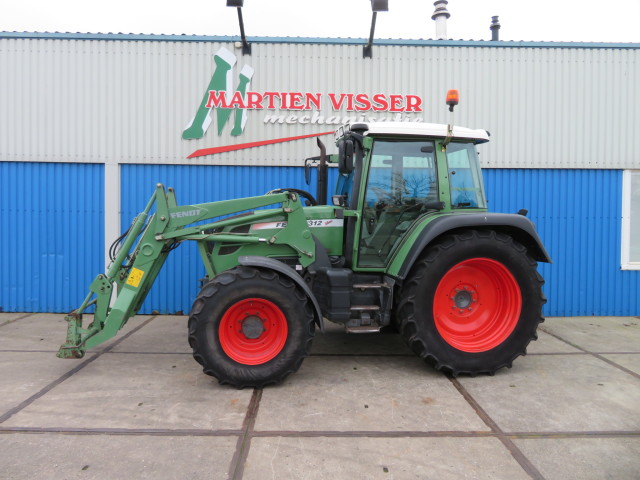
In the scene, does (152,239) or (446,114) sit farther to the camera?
(446,114)

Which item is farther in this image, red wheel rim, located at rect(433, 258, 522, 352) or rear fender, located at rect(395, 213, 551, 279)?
red wheel rim, located at rect(433, 258, 522, 352)

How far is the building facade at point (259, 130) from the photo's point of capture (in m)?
6.70

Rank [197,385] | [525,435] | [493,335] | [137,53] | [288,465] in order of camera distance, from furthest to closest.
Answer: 1. [137,53]
2. [493,335]
3. [197,385]
4. [525,435]
5. [288,465]

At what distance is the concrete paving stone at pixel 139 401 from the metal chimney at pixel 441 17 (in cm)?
626

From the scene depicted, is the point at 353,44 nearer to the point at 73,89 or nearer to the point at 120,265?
the point at 73,89

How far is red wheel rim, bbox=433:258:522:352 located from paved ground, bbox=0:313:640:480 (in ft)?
1.35

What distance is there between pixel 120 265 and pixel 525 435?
368 cm

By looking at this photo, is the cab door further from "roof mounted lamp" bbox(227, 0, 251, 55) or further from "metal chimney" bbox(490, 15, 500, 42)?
"metal chimney" bbox(490, 15, 500, 42)

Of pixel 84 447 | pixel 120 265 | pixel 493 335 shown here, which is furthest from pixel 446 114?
pixel 84 447

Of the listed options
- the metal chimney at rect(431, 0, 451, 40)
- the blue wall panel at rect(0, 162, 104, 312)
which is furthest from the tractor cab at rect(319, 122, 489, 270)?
the blue wall panel at rect(0, 162, 104, 312)

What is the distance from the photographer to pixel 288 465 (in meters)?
2.74

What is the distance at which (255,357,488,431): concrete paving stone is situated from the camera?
3.28 meters

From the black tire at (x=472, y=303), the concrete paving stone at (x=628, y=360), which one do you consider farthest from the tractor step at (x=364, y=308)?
the concrete paving stone at (x=628, y=360)

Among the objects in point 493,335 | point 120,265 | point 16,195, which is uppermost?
point 16,195
